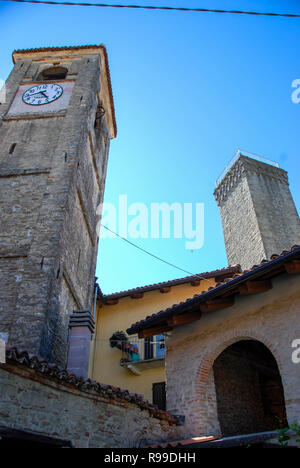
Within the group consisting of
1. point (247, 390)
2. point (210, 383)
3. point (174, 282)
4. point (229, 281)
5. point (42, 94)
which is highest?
point (42, 94)

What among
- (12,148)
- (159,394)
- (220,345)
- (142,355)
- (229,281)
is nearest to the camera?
(229,281)

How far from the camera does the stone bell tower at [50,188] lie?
375 inches

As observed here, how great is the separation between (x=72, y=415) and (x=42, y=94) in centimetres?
1268

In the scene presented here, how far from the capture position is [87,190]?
570 inches

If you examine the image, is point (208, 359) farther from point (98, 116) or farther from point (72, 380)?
point (98, 116)

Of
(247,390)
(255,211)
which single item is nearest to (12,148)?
(247,390)

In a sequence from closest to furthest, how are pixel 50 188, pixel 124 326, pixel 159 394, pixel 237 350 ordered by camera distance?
pixel 237 350, pixel 50 188, pixel 159 394, pixel 124 326

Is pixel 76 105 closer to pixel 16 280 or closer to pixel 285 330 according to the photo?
pixel 16 280

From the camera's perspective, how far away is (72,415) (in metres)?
6.64

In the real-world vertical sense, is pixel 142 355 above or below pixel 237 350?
above

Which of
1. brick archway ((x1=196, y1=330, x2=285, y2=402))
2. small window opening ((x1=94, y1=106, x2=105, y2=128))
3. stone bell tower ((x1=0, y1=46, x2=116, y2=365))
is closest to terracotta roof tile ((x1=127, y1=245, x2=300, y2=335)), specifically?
brick archway ((x1=196, y1=330, x2=285, y2=402))

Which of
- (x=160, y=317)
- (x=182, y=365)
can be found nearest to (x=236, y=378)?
(x=182, y=365)

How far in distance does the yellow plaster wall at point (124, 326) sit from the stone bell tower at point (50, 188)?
232 centimetres

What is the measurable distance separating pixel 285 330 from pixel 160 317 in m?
2.80
